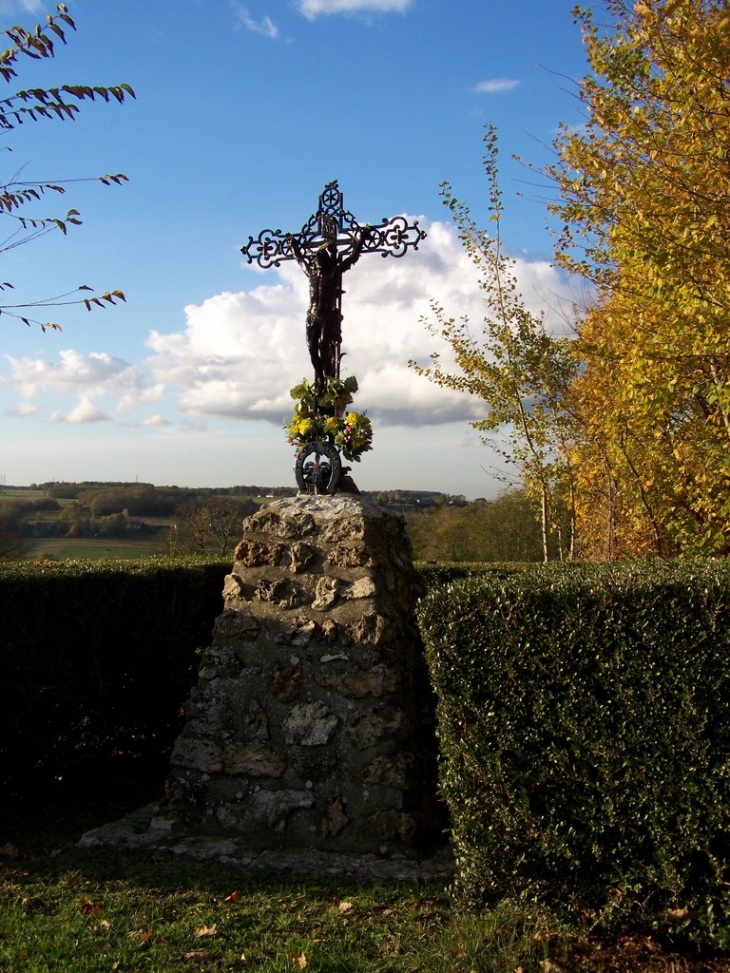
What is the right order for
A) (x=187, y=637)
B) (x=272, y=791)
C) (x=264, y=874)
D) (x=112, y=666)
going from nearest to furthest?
(x=264, y=874) < (x=272, y=791) < (x=112, y=666) < (x=187, y=637)

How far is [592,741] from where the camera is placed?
11.1 ft

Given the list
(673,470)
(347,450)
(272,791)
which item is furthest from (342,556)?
(673,470)

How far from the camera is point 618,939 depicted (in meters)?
3.44

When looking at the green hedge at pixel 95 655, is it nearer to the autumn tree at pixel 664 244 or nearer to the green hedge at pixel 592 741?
the green hedge at pixel 592 741

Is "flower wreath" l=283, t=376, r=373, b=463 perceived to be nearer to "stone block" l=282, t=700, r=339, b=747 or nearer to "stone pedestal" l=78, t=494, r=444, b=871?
"stone pedestal" l=78, t=494, r=444, b=871

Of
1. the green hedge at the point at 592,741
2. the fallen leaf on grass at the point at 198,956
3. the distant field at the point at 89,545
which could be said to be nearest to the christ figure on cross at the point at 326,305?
the green hedge at the point at 592,741

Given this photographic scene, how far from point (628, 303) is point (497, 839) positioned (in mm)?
7432

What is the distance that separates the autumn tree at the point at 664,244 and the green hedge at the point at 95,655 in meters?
4.54

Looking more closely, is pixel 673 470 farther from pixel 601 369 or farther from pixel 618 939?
pixel 618 939

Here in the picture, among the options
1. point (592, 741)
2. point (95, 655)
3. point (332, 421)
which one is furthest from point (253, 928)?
point (332, 421)

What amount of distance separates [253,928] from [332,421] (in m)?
3.33

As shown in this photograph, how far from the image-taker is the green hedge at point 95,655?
5.11 meters

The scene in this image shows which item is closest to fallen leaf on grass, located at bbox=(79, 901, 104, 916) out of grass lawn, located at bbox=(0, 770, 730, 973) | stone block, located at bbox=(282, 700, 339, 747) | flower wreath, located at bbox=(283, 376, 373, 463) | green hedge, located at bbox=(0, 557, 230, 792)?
grass lawn, located at bbox=(0, 770, 730, 973)

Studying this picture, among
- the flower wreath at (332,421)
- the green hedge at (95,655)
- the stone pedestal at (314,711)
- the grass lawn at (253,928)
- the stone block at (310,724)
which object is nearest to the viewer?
the grass lawn at (253,928)
